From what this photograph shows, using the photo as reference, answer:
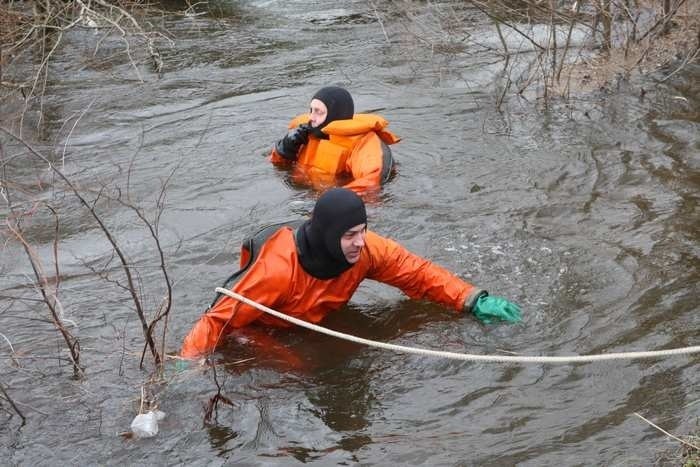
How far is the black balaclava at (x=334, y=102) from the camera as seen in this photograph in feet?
26.7

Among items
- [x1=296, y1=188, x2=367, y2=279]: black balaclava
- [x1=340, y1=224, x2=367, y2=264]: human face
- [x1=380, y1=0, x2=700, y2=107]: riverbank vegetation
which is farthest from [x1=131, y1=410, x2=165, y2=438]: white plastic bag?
[x1=380, y1=0, x2=700, y2=107]: riverbank vegetation

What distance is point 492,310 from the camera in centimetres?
533

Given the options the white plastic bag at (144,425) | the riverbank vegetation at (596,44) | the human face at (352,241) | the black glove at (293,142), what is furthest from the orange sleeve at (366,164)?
the white plastic bag at (144,425)

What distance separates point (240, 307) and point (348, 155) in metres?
3.43

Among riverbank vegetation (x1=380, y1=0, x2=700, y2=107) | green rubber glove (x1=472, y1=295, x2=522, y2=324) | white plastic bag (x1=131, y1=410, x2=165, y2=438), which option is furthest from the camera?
riverbank vegetation (x1=380, y1=0, x2=700, y2=107)

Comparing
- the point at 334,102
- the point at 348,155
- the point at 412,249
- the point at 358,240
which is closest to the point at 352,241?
the point at 358,240

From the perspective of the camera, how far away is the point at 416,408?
480 cm

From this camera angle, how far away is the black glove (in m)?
8.33

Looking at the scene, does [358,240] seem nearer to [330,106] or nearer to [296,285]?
[296,285]

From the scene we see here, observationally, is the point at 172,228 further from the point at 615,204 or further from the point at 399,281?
the point at 615,204

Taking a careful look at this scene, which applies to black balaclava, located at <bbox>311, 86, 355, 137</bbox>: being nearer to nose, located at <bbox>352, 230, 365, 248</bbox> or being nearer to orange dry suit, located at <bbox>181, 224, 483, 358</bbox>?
orange dry suit, located at <bbox>181, 224, 483, 358</bbox>

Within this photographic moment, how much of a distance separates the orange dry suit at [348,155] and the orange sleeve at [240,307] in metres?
2.72

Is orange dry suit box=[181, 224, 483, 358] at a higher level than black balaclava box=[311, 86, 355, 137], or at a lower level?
lower

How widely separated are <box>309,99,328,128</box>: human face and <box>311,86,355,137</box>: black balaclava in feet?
0.09
